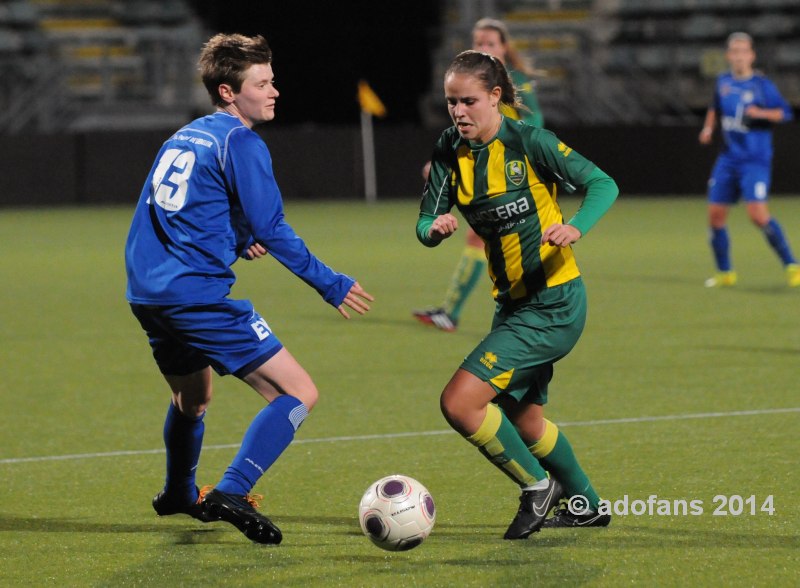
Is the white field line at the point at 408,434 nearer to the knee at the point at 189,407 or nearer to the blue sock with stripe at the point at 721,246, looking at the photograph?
the knee at the point at 189,407

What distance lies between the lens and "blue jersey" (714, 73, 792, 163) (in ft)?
40.0

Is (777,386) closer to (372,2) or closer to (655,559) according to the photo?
(655,559)

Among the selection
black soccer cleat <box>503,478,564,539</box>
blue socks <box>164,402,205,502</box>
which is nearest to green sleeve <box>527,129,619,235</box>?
black soccer cleat <box>503,478,564,539</box>

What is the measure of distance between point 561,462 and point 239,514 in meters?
1.12

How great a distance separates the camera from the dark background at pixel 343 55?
2712 centimetres

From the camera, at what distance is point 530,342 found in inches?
174

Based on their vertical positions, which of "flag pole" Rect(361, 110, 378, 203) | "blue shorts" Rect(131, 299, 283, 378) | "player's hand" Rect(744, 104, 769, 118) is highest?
"blue shorts" Rect(131, 299, 283, 378)

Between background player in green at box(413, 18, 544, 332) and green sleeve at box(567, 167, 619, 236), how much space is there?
3.52m

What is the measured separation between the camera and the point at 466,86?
175 inches

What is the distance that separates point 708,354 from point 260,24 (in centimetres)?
2022

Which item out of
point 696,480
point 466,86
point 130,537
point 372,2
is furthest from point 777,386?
point 372,2

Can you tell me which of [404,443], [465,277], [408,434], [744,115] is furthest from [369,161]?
[404,443]

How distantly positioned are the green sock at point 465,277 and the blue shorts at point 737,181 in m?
3.54

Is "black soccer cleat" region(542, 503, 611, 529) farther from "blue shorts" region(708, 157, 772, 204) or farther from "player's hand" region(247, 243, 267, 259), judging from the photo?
"blue shorts" region(708, 157, 772, 204)
